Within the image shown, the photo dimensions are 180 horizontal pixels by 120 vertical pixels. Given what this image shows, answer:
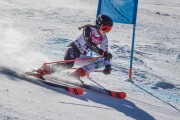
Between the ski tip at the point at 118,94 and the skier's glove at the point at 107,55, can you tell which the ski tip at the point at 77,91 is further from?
the skier's glove at the point at 107,55

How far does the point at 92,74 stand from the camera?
8.28m

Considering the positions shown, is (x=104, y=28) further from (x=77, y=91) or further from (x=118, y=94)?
(x=77, y=91)

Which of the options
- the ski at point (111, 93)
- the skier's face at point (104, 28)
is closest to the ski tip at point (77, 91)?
the ski at point (111, 93)

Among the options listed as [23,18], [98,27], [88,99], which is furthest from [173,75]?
[23,18]

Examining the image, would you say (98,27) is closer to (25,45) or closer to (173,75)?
(173,75)

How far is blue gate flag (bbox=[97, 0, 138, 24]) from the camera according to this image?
307 inches

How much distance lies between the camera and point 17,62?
8297 mm

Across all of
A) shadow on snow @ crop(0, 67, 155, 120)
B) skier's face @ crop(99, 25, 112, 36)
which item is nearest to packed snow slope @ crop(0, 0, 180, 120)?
shadow on snow @ crop(0, 67, 155, 120)

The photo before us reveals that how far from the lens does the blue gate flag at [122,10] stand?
7805 mm

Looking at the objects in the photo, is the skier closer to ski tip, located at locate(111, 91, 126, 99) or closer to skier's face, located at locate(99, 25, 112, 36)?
skier's face, located at locate(99, 25, 112, 36)

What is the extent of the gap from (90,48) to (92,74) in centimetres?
85

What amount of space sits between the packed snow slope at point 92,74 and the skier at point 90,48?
44cm

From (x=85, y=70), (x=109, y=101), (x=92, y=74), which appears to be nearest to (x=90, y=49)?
(x=85, y=70)

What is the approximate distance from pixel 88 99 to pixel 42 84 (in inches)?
38.3
